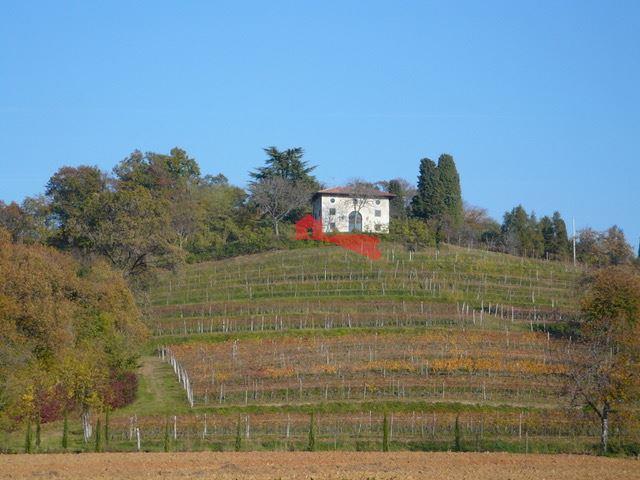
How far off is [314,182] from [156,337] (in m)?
47.3

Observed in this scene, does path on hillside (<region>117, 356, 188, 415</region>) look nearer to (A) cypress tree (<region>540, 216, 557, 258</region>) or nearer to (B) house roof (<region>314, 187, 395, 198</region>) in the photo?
(B) house roof (<region>314, 187, 395, 198</region>)

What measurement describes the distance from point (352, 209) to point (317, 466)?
6546 cm

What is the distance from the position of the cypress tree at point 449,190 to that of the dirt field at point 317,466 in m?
70.7

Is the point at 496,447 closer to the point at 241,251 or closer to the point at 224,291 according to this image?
the point at 224,291

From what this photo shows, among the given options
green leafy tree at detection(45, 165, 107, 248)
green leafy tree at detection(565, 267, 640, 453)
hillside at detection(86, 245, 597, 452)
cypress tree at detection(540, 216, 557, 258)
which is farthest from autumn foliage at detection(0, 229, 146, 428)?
cypress tree at detection(540, 216, 557, 258)

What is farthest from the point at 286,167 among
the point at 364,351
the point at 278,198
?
the point at 364,351

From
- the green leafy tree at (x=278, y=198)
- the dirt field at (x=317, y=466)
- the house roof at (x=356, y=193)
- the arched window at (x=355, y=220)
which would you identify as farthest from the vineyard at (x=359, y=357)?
the green leafy tree at (x=278, y=198)

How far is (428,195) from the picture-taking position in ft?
339

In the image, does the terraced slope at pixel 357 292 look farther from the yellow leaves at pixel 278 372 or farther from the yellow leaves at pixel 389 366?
the yellow leaves at pixel 278 372

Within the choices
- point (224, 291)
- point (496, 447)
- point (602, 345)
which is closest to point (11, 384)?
point (496, 447)

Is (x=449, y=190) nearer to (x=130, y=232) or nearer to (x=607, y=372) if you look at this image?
(x=130, y=232)

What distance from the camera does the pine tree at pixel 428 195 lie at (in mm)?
102562

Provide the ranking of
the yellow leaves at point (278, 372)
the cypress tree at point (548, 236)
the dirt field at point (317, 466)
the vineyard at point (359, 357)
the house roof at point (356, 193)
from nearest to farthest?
the dirt field at point (317, 466), the vineyard at point (359, 357), the yellow leaves at point (278, 372), the house roof at point (356, 193), the cypress tree at point (548, 236)

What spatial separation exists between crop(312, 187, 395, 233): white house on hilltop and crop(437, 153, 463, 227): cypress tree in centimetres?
1126
